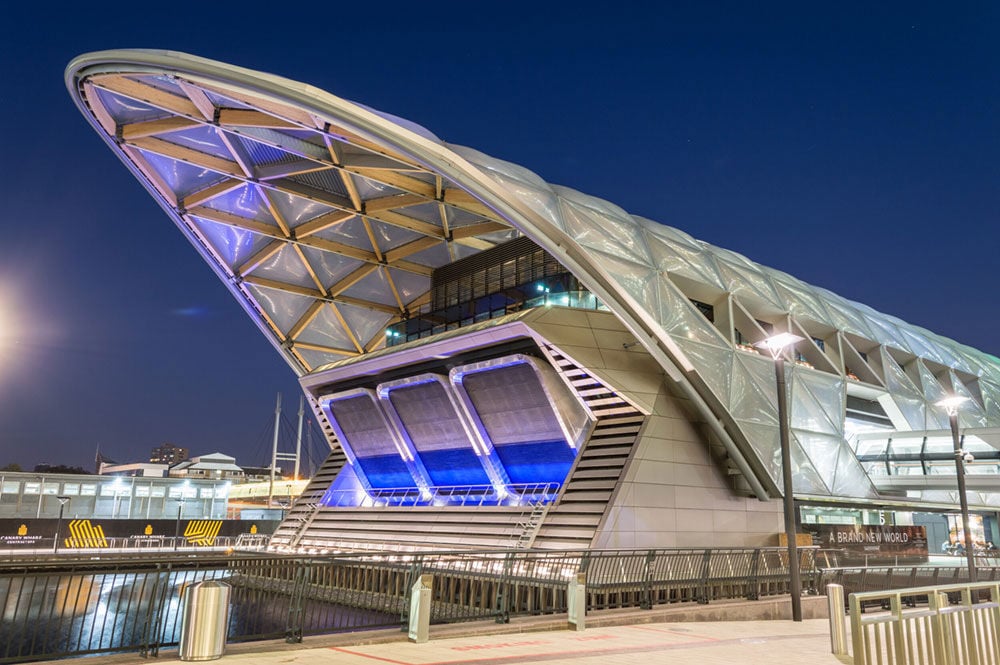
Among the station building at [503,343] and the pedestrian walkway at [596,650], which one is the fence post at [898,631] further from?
the station building at [503,343]

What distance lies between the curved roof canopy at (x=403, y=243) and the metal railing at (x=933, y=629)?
19647 mm

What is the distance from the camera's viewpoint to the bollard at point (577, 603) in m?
13.3

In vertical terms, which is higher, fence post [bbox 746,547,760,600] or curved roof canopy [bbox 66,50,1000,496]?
curved roof canopy [bbox 66,50,1000,496]

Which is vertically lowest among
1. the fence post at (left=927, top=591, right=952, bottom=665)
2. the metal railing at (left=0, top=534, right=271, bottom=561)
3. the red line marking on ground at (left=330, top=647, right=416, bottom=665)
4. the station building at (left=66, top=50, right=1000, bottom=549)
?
the red line marking on ground at (left=330, top=647, right=416, bottom=665)

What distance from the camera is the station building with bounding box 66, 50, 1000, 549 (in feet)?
87.8

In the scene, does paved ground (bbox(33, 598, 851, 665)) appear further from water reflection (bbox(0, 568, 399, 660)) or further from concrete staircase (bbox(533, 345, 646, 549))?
concrete staircase (bbox(533, 345, 646, 549))

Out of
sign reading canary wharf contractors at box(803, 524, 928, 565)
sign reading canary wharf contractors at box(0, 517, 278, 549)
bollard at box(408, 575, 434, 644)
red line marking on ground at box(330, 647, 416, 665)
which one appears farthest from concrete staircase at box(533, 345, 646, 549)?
sign reading canary wharf contractors at box(0, 517, 278, 549)

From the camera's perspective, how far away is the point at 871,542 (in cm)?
3491

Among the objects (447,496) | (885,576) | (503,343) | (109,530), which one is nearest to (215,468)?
(109,530)

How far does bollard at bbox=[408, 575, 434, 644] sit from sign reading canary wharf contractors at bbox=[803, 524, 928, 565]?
24.3 meters

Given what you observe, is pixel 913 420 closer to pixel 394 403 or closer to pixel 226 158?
pixel 394 403

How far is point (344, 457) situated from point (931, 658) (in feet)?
137

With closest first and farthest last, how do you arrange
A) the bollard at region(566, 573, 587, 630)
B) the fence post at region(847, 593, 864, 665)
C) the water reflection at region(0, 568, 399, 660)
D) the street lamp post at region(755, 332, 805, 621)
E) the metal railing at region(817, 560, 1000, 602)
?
1. the fence post at region(847, 593, 864, 665)
2. the bollard at region(566, 573, 587, 630)
3. the water reflection at region(0, 568, 399, 660)
4. the street lamp post at region(755, 332, 805, 621)
5. the metal railing at region(817, 560, 1000, 602)

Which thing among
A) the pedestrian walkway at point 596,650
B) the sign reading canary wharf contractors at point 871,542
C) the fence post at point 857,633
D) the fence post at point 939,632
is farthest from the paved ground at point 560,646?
the sign reading canary wharf contractors at point 871,542
